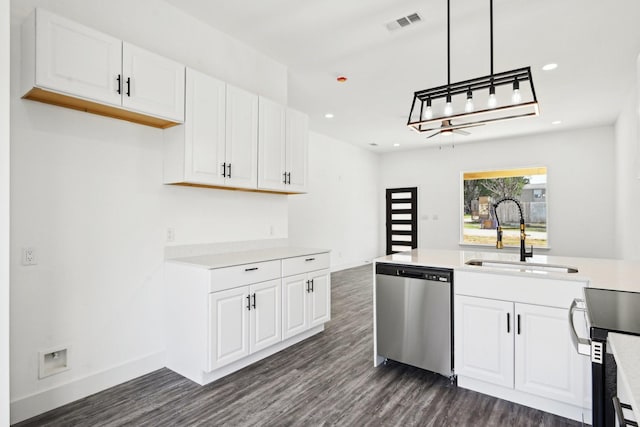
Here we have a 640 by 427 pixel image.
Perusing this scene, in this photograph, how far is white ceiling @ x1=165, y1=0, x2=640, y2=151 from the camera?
2.86 m

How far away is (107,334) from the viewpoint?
8.16ft

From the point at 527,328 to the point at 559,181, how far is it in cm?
604

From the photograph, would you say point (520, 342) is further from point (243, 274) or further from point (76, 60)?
point (76, 60)

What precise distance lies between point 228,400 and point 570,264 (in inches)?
102

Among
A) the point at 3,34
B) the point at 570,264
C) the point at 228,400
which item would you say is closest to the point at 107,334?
the point at 228,400

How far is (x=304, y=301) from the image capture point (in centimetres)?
334

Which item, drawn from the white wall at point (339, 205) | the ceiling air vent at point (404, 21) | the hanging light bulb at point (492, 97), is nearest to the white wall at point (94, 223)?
the ceiling air vent at point (404, 21)

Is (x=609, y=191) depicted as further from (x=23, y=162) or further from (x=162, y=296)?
(x=23, y=162)

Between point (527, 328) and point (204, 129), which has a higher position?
point (204, 129)

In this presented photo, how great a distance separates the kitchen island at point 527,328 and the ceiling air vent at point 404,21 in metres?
2.11

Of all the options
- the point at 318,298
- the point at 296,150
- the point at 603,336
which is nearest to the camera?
the point at 603,336

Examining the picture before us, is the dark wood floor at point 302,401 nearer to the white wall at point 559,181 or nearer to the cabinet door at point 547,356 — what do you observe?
the cabinet door at point 547,356

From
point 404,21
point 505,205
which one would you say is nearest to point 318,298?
point 404,21

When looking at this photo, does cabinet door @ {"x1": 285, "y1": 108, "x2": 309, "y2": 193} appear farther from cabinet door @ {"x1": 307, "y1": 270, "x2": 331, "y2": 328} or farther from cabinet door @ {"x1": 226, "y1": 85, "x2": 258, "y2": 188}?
cabinet door @ {"x1": 307, "y1": 270, "x2": 331, "y2": 328}
